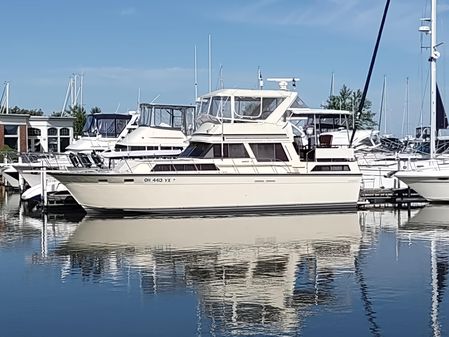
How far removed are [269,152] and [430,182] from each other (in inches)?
296

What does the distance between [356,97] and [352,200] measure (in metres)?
34.7

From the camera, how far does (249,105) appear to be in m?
28.2

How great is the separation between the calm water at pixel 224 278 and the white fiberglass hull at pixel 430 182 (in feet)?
17.9

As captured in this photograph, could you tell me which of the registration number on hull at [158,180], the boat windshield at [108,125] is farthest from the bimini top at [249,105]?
the boat windshield at [108,125]

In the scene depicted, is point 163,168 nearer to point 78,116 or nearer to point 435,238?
point 435,238

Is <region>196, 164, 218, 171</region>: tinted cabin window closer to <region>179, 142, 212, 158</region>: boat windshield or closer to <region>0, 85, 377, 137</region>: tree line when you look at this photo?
<region>179, 142, 212, 158</region>: boat windshield

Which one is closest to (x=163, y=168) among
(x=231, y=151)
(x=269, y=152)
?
(x=231, y=151)

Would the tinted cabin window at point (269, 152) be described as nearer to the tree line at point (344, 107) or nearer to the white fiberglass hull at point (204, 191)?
the white fiberglass hull at point (204, 191)

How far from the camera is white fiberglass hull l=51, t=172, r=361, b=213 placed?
83.4ft

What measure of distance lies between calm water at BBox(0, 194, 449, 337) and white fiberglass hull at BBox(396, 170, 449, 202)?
5450 millimetres

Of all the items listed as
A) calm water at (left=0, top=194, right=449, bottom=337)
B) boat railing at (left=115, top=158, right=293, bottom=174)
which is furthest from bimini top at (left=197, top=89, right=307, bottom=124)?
calm water at (left=0, top=194, right=449, bottom=337)

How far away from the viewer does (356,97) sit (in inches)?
2408

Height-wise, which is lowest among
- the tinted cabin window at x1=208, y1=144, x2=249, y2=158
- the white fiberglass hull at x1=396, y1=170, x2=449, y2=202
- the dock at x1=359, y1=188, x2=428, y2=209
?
the dock at x1=359, y1=188, x2=428, y2=209

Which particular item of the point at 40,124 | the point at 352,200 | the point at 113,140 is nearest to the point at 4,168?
the point at 113,140
